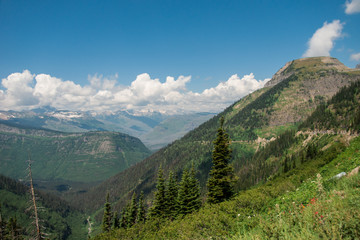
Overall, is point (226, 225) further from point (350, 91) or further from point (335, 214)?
point (350, 91)

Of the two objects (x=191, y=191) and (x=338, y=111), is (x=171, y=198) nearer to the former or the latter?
(x=191, y=191)

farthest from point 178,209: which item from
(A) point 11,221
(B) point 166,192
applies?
(A) point 11,221

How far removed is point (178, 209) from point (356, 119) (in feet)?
283

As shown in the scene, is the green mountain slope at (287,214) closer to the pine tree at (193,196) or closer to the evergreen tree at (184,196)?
the evergreen tree at (184,196)

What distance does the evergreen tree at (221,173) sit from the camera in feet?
97.8

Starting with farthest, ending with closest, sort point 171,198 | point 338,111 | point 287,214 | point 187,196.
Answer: point 338,111 → point 171,198 → point 187,196 → point 287,214

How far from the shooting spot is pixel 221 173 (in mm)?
30250

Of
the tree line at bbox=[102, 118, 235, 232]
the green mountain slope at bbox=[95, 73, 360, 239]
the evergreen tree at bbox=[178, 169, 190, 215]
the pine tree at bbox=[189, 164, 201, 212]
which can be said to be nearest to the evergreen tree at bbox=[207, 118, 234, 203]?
the tree line at bbox=[102, 118, 235, 232]

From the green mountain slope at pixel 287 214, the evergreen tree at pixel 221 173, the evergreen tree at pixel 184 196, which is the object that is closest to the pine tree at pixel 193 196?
the evergreen tree at pixel 184 196

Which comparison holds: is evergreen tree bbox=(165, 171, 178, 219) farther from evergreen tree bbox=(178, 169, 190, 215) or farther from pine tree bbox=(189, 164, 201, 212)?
pine tree bbox=(189, 164, 201, 212)

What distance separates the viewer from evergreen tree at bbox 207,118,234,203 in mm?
29797

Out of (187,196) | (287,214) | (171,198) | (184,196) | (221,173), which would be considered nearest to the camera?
(287,214)

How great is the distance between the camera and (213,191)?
30391 mm

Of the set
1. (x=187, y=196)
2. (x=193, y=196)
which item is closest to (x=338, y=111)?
(x=193, y=196)
